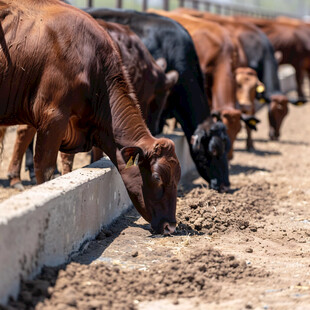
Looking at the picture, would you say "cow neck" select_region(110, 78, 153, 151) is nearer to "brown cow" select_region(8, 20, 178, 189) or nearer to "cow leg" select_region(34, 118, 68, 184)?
"cow leg" select_region(34, 118, 68, 184)

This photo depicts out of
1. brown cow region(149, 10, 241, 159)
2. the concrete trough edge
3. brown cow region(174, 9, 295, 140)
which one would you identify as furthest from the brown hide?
the concrete trough edge

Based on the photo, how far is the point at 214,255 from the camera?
5.83 m

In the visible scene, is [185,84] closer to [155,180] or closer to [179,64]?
[179,64]

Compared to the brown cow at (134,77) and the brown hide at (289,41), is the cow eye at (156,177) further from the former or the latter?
the brown hide at (289,41)

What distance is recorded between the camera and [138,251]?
6.16 meters

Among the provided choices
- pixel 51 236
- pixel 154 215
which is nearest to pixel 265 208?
pixel 154 215

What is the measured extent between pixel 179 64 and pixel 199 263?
5.67 metres

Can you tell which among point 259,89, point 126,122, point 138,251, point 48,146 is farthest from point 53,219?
point 259,89

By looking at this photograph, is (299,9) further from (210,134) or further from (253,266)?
(253,266)

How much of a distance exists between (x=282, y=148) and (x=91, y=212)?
901 cm

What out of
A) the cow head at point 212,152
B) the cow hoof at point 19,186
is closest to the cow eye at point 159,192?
the cow hoof at point 19,186

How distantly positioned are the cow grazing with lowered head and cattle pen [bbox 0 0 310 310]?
155 centimetres

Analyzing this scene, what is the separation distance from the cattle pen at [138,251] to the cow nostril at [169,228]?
0.13 ft

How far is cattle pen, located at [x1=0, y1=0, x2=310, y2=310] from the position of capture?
4777mm
